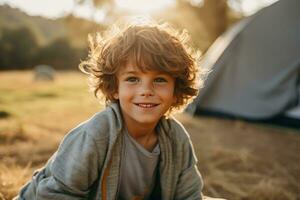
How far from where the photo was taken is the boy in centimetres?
173

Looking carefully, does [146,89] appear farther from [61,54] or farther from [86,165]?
[61,54]

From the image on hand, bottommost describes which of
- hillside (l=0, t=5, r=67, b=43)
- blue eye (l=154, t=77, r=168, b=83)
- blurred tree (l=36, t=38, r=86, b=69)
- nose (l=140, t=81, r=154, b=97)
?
blurred tree (l=36, t=38, r=86, b=69)

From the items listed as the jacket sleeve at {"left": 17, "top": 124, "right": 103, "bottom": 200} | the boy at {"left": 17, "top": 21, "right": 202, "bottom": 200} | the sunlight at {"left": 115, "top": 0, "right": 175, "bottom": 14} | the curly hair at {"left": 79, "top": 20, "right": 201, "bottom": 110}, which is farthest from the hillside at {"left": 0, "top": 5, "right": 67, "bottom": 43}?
the jacket sleeve at {"left": 17, "top": 124, "right": 103, "bottom": 200}

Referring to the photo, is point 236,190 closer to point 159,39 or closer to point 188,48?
point 188,48

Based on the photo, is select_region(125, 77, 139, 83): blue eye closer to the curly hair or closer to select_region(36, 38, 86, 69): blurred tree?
the curly hair

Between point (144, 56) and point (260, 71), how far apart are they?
13.1 feet

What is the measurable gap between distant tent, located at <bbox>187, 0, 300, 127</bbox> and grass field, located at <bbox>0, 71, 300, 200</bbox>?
0.25m

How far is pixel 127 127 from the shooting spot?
75.4 inches

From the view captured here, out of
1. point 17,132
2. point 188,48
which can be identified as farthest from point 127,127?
point 17,132

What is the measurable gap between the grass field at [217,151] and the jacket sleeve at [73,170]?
2.54ft

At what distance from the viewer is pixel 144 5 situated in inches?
444

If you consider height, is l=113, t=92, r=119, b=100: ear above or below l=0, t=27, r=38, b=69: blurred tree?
above

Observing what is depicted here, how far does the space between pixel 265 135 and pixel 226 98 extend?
105cm

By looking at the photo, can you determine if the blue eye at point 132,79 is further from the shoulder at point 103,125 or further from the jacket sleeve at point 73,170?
the jacket sleeve at point 73,170
